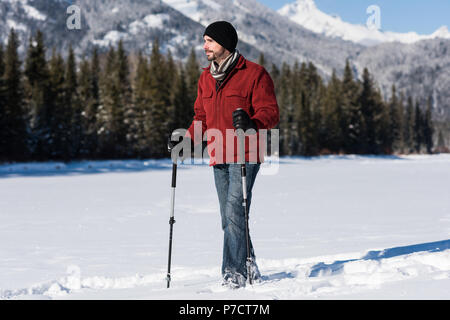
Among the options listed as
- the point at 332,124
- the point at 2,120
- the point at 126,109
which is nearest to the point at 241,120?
the point at 2,120

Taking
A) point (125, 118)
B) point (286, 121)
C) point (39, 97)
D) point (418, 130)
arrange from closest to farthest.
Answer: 1. point (39, 97)
2. point (125, 118)
3. point (286, 121)
4. point (418, 130)

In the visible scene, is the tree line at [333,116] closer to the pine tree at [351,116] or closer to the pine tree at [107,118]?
the pine tree at [351,116]

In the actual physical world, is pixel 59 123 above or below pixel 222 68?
above

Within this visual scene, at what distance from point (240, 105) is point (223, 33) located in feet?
2.12

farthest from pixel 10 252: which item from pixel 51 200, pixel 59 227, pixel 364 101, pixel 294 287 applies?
pixel 364 101

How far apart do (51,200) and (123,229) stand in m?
5.86

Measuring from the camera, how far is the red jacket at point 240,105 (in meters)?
3.94

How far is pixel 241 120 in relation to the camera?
12.1 ft

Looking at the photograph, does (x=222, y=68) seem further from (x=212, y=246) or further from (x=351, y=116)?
(x=351, y=116)

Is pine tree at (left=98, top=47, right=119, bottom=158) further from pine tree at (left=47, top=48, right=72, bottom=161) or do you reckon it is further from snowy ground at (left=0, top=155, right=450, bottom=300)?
snowy ground at (left=0, top=155, right=450, bottom=300)

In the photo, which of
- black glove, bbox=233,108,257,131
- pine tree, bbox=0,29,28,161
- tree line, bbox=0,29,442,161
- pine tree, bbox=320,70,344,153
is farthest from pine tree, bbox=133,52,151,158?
black glove, bbox=233,108,257,131

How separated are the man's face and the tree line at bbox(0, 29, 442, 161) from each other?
3535 cm

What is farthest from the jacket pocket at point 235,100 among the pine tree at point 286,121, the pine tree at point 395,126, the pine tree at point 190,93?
Answer: the pine tree at point 395,126

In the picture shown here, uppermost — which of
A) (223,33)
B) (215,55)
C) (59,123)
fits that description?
(59,123)
